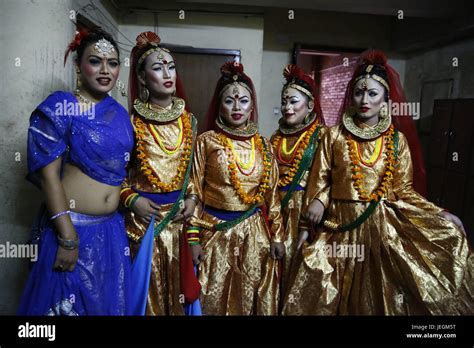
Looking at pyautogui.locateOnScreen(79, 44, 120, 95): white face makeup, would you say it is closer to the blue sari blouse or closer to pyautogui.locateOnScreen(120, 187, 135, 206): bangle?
the blue sari blouse

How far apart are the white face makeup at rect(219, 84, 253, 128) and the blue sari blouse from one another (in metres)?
0.66

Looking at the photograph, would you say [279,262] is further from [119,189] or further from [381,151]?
[119,189]

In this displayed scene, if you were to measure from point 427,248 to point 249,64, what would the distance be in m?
3.10

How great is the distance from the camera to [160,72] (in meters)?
2.06

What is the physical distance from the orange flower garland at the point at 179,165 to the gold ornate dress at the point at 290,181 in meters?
0.77

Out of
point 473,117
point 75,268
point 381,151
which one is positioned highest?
point 473,117

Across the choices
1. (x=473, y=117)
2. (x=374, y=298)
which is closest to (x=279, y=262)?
(x=374, y=298)

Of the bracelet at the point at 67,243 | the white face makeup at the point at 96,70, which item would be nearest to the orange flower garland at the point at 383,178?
the white face makeup at the point at 96,70

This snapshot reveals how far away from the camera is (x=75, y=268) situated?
5.66 feet

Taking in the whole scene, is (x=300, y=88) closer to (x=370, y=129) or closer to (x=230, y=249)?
(x=370, y=129)

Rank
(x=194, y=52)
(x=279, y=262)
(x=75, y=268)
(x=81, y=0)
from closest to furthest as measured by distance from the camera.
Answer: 1. (x=75, y=268)
2. (x=279, y=262)
3. (x=81, y=0)
4. (x=194, y=52)

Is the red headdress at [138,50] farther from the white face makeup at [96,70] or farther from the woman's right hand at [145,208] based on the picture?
the woman's right hand at [145,208]

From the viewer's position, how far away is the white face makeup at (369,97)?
89.7 inches

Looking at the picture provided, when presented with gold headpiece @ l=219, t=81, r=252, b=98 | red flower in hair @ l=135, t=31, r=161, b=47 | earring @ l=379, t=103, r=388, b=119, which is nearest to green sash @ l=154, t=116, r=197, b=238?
gold headpiece @ l=219, t=81, r=252, b=98
